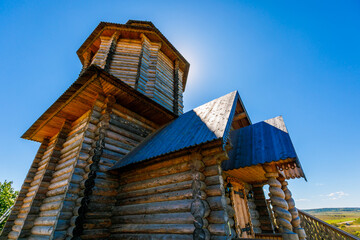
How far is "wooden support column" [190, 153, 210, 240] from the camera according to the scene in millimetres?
3596

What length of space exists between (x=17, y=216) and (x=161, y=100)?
849 cm

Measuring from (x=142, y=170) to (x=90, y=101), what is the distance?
11.5 feet

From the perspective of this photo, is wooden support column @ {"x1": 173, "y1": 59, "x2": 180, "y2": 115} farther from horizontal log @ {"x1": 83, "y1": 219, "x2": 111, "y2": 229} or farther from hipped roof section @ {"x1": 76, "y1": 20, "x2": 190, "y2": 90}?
horizontal log @ {"x1": 83, "y1": 219, "x2": 111, "y2": 229}

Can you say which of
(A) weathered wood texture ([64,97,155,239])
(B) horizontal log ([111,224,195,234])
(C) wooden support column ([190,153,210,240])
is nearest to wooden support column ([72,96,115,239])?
(A) weathered wood texture ([64,97,155,239])

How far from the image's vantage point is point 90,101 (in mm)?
6613

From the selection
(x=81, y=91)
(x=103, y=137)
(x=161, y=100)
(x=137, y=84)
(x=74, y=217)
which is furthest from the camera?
(x=161, y=100)

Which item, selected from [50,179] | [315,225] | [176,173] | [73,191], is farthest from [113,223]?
[315,225]

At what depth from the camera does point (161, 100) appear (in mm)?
9398

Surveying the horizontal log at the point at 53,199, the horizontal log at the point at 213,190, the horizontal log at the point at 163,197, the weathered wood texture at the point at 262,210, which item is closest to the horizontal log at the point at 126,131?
the horizontal log at the point at 163,197

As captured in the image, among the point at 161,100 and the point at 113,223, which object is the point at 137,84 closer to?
the point at 161,100

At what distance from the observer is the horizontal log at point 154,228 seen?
3.88 metres

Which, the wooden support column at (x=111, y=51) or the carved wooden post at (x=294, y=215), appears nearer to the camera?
the carved wooden post at (x=294, y=215)

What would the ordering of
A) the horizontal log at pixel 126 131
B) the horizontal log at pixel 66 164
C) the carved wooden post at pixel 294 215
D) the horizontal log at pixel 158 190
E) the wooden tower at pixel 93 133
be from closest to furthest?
the horizontal log at pixel 158 190
the wooden tower at pixel 93 133
the carved wooden post at pixel 294 215
the horizontal log at pixel 66 164
the horizontal log at pixel 126 131

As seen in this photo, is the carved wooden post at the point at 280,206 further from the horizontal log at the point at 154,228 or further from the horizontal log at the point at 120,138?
the horizontal log at the point at 120,138
